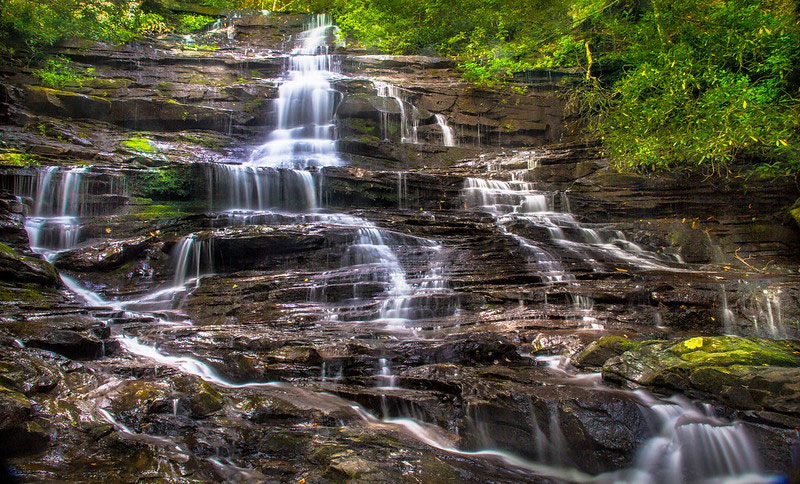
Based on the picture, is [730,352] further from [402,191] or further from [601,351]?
[402,191]

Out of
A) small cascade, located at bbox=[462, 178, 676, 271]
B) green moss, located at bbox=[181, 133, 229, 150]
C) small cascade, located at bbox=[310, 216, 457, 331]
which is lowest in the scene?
small cascade, located at bbox=[310, 216, 457, 331]

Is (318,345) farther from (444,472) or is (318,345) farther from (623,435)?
(623,435)

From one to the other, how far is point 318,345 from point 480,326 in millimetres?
2530

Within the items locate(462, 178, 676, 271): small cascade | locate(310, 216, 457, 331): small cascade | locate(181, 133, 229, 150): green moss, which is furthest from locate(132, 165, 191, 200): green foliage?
locate(462, 178, 676, 271): small cascade

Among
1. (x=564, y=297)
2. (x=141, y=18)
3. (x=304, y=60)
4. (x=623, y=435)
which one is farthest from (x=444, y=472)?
(x=141, y=18)

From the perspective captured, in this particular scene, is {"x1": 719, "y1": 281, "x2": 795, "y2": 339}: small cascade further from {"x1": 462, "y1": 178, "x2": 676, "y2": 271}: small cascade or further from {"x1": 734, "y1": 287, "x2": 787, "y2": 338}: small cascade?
{"x1": 462, "y1": 178, "x2": 676, "y2": 271}: small cascade

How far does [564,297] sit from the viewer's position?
292 inches

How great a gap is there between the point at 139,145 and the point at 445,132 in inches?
401

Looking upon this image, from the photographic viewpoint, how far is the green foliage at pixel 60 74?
14.3 meters

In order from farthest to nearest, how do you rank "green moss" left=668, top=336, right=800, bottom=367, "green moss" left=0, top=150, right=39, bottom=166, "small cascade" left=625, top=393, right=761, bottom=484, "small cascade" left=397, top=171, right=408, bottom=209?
"small cascade" left=397, top=171, right=408, bottom=209, "green moss" left=0, top=150, right=39, bottom=166, "green moss" left=668, top=336, right=800, bottom=367, "small cascade" left=625, top=393, right=761, bottom=484

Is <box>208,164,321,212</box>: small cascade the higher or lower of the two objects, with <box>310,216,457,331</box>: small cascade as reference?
higher

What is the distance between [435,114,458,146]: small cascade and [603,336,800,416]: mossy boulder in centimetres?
1227

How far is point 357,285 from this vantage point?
26.5ft

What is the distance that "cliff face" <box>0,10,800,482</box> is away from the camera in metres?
3.74
